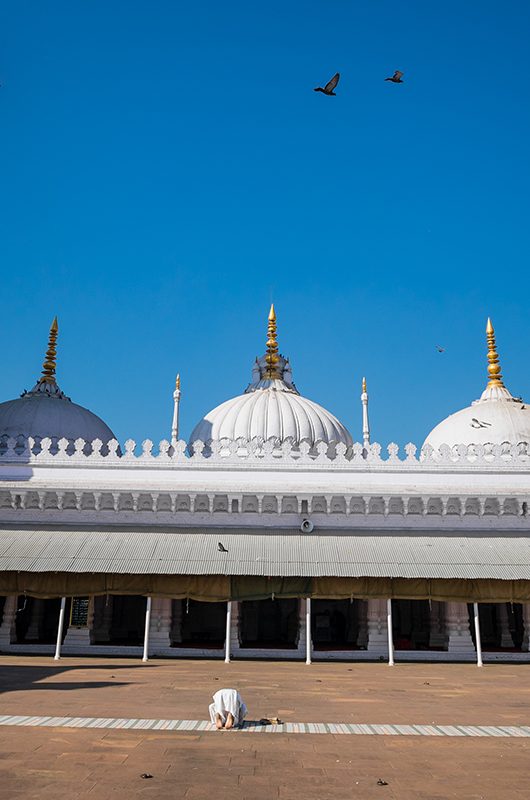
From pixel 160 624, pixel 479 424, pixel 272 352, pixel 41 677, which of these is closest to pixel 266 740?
pixel 41 677

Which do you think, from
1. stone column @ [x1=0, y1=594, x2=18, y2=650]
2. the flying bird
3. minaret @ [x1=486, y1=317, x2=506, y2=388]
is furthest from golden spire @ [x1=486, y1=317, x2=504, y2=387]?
stone column @ [x1=0, y1=594, x2=18, y2=650]

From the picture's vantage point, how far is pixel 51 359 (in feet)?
132

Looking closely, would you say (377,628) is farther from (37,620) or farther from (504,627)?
(37,620)

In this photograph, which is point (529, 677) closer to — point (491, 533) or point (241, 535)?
point (491, 533)

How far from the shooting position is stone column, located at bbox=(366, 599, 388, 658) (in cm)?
2308

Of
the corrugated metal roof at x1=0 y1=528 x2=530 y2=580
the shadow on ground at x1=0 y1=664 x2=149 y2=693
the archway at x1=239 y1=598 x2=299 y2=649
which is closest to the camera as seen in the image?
the shadow on ground at x1=0 y1=664 x2=149 y2=693

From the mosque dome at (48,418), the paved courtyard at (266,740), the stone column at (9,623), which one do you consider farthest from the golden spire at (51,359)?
the paved courtyard at (266,740)

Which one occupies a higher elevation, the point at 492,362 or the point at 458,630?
the point at 492,362

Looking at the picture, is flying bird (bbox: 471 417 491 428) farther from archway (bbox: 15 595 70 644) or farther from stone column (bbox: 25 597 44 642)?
stone column (bbox: 25 597 44 642)

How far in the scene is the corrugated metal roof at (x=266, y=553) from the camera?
21781 mm

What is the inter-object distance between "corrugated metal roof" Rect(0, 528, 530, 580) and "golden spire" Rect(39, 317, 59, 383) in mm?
16466

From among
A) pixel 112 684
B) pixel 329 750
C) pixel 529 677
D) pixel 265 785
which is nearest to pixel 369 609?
pixel 529 677

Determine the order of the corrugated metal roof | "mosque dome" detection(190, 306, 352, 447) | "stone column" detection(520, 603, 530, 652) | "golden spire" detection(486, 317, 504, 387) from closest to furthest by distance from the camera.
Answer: the corrugated metal roof, "stone column" detection(520, 603, 530, 652), "mosque dome" detection(190, 306, 352, 447), "golden spire" detection(486, 317, 504, 387)

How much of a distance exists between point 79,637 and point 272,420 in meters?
15.3
